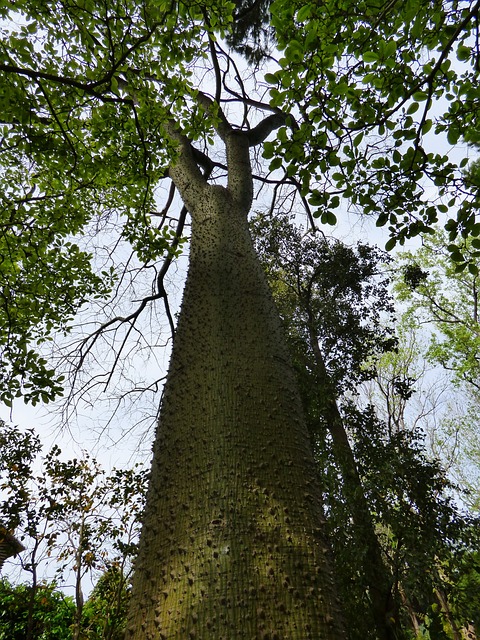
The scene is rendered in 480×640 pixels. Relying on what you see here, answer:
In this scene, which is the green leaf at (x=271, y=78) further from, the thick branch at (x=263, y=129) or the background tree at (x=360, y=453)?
the background tree at (x=360, y=453)

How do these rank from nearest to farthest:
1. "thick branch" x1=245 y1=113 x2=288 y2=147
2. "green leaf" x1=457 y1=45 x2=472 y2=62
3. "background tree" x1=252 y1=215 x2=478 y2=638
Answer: "green leaf" x1=457 y1=45 x2=472 y2=62 < "background tree" x1=252 y1=215 x2=478 y2=638 < "thick branch" x1=245 y1=113 x2=288 y2=147

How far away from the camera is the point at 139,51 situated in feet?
9.37

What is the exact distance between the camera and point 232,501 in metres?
1.06

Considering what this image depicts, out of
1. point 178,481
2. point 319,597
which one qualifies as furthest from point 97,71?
point 319,597

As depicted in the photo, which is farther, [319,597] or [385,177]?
[385,177]

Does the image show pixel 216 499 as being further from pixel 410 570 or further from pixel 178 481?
pixel 410 570

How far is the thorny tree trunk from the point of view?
867 millimetres

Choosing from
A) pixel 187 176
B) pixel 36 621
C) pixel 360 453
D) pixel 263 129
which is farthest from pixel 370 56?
pixel 36 621

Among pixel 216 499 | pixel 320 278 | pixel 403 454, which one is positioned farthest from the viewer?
pixel 320 278

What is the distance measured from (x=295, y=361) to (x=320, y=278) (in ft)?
6.52

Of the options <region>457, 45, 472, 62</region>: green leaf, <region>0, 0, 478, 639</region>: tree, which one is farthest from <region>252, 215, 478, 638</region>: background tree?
<region>457, 45, 472, 62</region>: green leaf

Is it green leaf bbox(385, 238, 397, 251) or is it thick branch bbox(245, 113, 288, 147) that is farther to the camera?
thick branch bbox(245, 113, 288, 147)

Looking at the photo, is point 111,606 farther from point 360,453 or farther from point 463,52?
point 463,52

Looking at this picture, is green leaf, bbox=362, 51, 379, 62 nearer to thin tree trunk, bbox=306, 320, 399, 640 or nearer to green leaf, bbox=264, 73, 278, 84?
green leaf, bbox=264, 73, 278, 84
